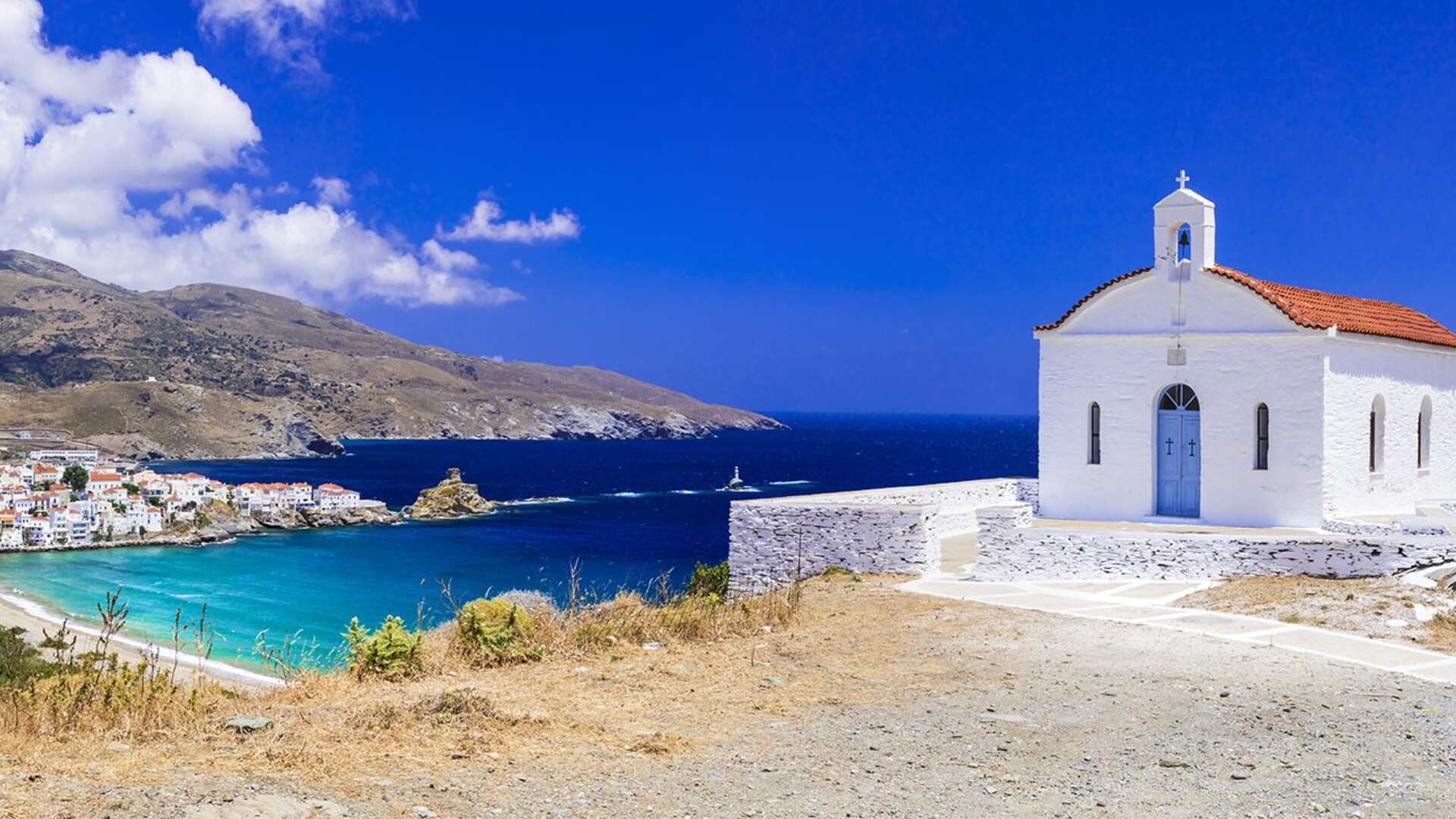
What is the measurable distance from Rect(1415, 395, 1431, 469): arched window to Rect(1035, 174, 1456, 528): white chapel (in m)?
0.02

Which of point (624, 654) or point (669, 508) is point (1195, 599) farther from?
point (669, 508)

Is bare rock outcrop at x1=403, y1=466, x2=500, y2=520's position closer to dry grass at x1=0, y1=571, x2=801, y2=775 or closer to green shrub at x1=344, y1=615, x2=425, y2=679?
green shrub at x1=344, y1=615, x2=425, y2=679

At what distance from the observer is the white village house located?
15305mm

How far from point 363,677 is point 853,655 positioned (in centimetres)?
406

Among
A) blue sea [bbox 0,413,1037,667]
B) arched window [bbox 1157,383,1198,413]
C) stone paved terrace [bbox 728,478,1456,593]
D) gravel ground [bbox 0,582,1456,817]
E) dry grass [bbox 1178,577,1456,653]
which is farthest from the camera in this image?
blue sea [bbox 0,413,1037,667]

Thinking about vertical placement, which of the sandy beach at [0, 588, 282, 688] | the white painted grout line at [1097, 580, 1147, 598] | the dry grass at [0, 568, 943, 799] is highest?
the white painted grout line at [1097, 580, 1147, 598]

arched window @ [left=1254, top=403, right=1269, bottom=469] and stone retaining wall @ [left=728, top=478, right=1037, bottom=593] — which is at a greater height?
arched window @ [left=1254, top=403, right=1269, bottom=469]

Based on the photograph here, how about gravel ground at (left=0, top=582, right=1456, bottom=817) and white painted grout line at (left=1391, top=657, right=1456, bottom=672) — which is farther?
white painted grout line at (left=1391, top=657, right=1456, bottom=672)

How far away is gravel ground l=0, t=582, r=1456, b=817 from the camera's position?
5605 millimetres

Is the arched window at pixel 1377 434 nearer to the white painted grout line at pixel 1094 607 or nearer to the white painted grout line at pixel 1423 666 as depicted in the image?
the white painted grout line at pixel 1094 607

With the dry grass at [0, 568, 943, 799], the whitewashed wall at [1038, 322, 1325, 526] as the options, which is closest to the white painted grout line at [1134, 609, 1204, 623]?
the dry grass at [0, 568, 943, 799]

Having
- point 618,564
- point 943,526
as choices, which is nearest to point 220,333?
point 618,564

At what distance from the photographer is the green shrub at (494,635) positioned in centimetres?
936

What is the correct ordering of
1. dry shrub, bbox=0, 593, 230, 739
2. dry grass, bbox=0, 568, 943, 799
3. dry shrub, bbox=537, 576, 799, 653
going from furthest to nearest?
1. dry shrub, bbox=537, 576, 799, 653
2. dry shrub, bbox=0, 593, 230, 739
3. dry grass, bbox=0, 568, 943, 799
